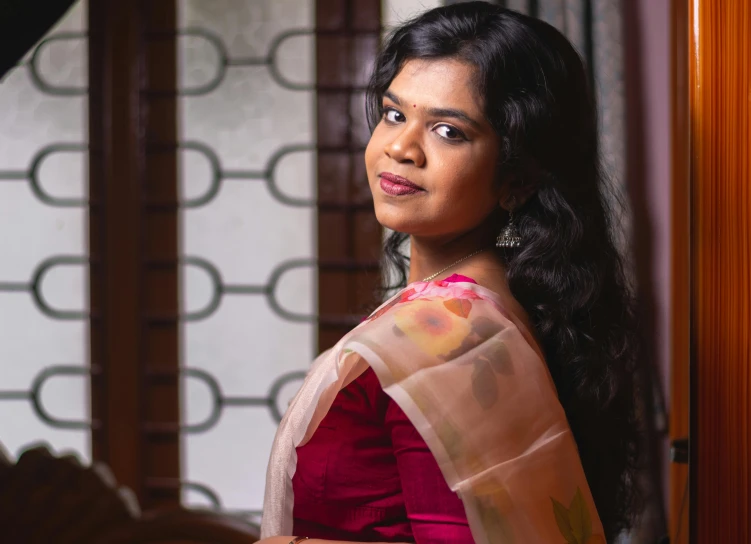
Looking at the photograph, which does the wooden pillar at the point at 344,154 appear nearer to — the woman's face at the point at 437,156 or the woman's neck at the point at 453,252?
the woman's neck at the point at 453,252

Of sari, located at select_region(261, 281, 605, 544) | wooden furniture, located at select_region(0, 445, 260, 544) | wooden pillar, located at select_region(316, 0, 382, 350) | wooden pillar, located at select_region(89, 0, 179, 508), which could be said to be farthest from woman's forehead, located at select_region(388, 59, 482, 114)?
wooden pillar, located at select_region(89, 0, 179, 508)

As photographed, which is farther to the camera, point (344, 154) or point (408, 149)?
point (344, 154)

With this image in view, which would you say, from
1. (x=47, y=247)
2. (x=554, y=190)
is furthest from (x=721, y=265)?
(x=47, y=247)

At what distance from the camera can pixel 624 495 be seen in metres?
1.12

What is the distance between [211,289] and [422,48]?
1.48m

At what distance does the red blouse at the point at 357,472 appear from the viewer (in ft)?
2.72

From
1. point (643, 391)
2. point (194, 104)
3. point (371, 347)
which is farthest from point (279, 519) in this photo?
point (194, 104)

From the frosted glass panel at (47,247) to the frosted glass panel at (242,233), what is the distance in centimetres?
33

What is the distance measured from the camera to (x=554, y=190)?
0.94 metres

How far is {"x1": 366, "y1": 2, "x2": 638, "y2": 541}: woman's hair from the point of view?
2.95ft

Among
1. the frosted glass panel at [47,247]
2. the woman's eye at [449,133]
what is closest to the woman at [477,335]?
the woman's eye at [449,133]

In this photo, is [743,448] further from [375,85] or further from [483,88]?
[375,85]

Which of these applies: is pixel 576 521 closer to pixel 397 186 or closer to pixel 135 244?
pixel 397 186

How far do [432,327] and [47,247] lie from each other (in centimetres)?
183
